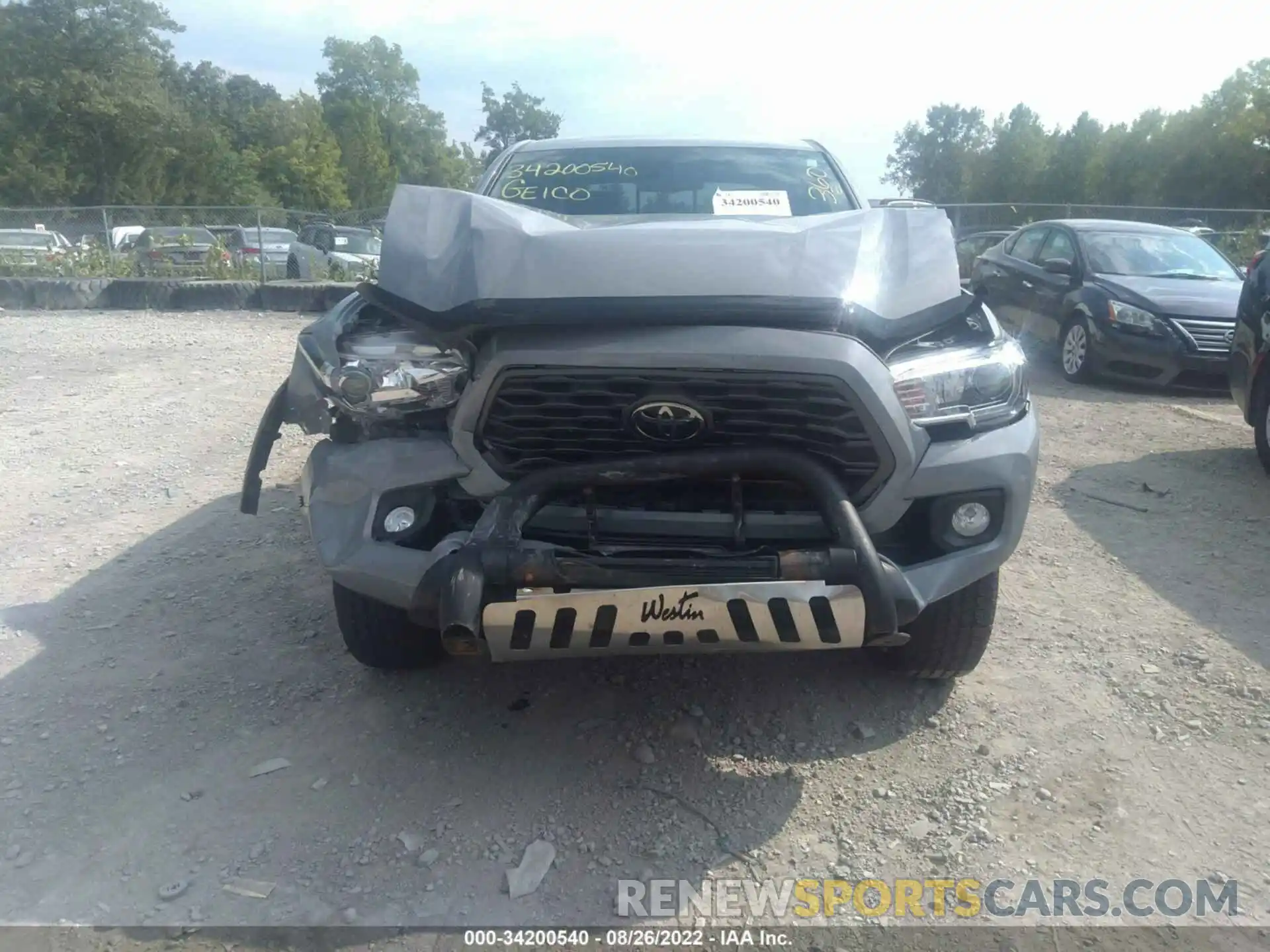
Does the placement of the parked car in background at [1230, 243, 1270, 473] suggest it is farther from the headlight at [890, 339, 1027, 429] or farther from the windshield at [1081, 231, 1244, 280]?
the headlight at [890, 339, 1027, 429]

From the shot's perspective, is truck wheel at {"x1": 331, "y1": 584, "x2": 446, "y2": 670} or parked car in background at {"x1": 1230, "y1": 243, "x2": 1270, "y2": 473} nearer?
truck wheel at {"x1": 331, "y1": 584, "x2": 446, "y2": 670}

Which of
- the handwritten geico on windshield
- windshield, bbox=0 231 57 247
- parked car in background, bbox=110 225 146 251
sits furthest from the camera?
parked car in background, bbox=110 225 146 251

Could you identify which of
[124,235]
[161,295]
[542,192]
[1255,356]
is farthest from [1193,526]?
[124,235]

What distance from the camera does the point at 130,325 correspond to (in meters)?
11.7

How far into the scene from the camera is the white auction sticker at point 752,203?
3.86m

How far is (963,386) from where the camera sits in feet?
9.02

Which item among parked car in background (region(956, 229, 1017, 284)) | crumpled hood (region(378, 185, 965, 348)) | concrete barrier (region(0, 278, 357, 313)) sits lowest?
concrete barrier (region(0, 278, 357, 313))

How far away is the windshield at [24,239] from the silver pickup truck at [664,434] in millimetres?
16926

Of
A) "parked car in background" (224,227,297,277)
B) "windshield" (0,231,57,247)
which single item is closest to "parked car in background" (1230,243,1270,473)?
"parked car in background" (224,227,297,277)

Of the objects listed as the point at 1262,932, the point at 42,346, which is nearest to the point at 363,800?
the point at 1262,932

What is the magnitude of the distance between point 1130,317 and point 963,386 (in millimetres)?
6895

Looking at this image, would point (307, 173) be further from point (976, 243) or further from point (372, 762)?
point (372, 762)

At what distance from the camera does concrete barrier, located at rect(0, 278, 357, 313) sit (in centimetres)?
1329

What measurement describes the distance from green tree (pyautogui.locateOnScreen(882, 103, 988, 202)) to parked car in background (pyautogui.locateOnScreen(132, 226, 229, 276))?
2302 inches
